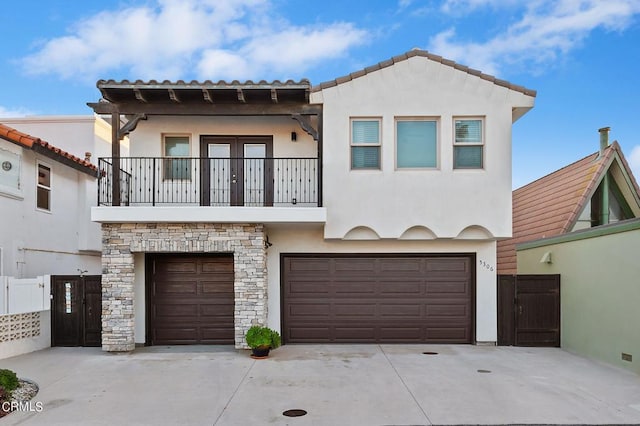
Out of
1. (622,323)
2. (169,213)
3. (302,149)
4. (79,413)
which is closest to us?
(79,413)

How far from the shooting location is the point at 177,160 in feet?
37.5

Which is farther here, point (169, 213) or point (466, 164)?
point (466, 164)

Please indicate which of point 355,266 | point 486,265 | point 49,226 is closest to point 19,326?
point 49,226

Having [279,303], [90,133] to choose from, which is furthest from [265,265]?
[90,133]

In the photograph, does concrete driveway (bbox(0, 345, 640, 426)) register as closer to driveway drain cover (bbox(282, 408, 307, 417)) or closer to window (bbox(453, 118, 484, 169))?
driveway drain cover (bbox(282, 408, 307, 417))

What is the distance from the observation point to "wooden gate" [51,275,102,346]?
10789 millimetres

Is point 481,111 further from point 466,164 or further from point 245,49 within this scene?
point 245,49

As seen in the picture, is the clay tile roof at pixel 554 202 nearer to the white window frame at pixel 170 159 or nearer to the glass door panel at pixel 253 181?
the glass door panel at pixel 253 181

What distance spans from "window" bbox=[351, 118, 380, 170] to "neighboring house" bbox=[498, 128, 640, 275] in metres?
5.92

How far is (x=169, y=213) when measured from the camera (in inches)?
384

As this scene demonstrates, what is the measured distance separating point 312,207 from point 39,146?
663cm

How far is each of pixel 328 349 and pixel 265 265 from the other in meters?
2.43

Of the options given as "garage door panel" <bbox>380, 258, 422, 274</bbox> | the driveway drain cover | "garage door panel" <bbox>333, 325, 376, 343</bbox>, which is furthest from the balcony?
the driveway drain cover

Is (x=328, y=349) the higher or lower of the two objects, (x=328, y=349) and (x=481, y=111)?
the lower
